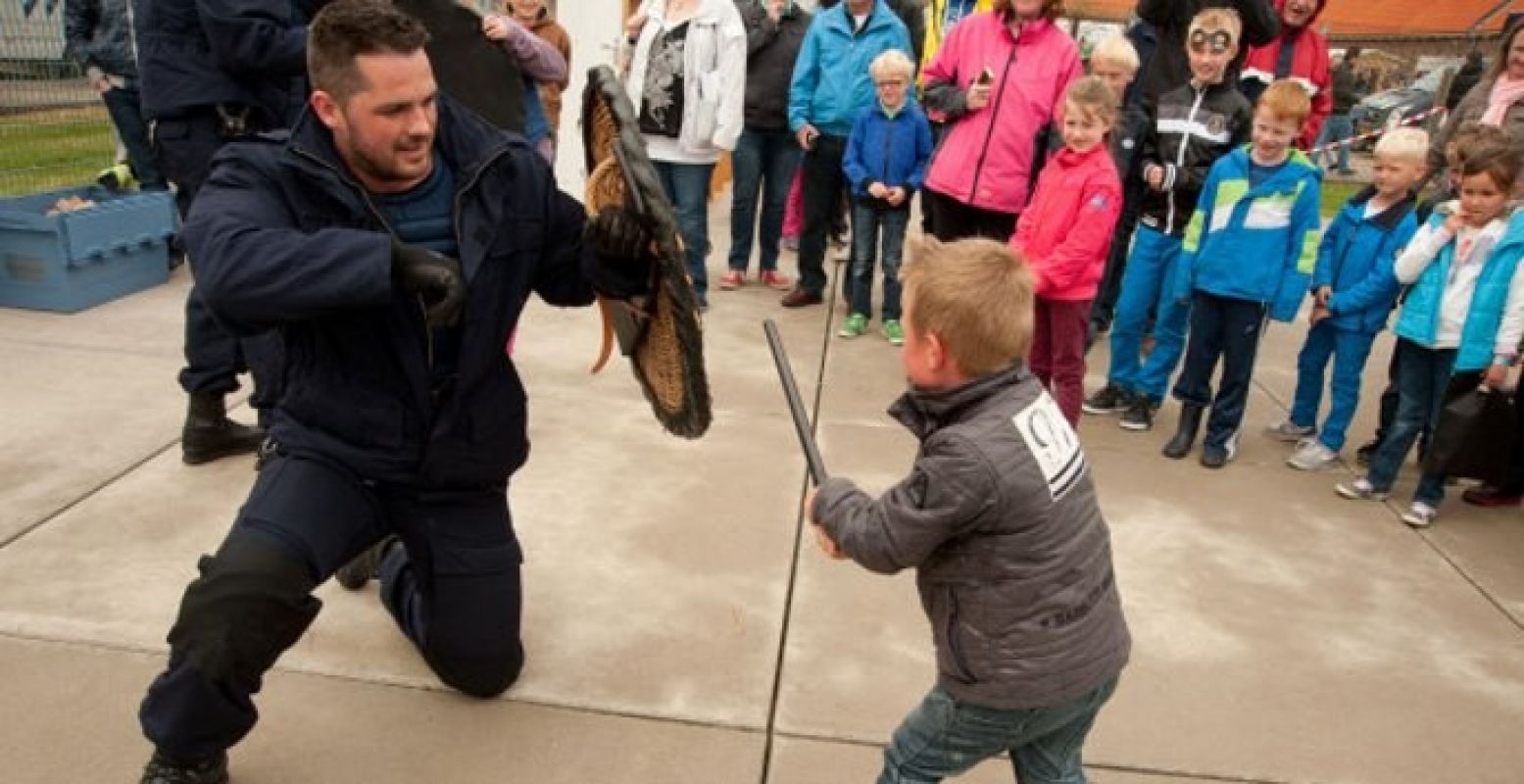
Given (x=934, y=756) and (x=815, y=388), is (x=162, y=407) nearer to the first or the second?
(x=815, y=388)

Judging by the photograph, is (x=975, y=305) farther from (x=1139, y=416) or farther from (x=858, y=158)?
(x=858, y=158)

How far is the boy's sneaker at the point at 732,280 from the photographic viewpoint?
6984 mm

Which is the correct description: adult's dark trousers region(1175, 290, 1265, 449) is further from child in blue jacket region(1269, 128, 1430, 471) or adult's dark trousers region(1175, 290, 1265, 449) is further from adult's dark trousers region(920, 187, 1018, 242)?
adult's dark trousers region(920, 187, 1018, 242)

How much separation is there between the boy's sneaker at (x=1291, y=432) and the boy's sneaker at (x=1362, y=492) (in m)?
0.61

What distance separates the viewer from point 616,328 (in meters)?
2.72

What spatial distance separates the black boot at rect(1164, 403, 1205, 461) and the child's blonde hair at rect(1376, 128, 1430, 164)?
125 centimetres

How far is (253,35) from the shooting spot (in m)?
3.70

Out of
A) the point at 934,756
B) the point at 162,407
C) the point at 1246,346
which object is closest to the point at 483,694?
the point at 934,756

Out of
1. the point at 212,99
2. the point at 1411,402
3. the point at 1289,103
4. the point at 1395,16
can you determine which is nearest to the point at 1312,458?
the point at 1411,402

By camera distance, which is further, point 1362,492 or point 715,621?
point 1362,492

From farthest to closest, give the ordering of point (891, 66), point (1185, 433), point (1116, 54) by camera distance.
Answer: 1. point (891, 66)
2. point (1116, 54)
3. point (1185, 433)

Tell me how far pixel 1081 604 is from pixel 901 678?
43.4 inches

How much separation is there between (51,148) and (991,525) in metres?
7.54

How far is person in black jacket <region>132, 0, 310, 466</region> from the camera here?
371 centimetres
